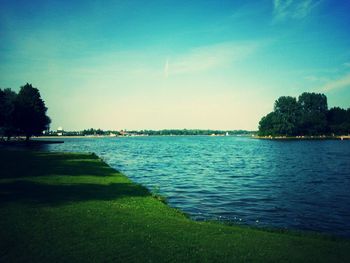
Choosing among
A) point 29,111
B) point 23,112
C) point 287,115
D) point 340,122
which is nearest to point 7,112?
point 23,112

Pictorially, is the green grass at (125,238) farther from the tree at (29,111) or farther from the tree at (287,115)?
the tree at (287,115)

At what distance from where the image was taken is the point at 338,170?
4194 centimetres

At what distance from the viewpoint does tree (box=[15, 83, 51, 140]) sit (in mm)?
95688

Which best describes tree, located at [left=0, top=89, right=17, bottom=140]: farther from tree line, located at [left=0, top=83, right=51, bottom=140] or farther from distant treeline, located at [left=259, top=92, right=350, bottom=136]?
distant treeline, located at [left=259, top=92, right=350, bottom=136]

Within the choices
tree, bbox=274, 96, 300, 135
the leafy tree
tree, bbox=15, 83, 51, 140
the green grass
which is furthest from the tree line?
the leafy tree

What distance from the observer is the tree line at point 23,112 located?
90.1 m

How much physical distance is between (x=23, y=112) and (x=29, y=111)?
271 centimetres

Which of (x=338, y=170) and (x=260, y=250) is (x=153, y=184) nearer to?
(x=260, y=250)

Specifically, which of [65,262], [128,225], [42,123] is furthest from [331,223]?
[42,123]

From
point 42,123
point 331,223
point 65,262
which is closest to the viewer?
point 65,262

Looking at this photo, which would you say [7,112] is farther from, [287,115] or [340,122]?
[340,122]

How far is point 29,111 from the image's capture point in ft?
322

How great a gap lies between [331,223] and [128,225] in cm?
1280

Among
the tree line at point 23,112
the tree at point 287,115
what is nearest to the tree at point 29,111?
the tree line at point 23,112
